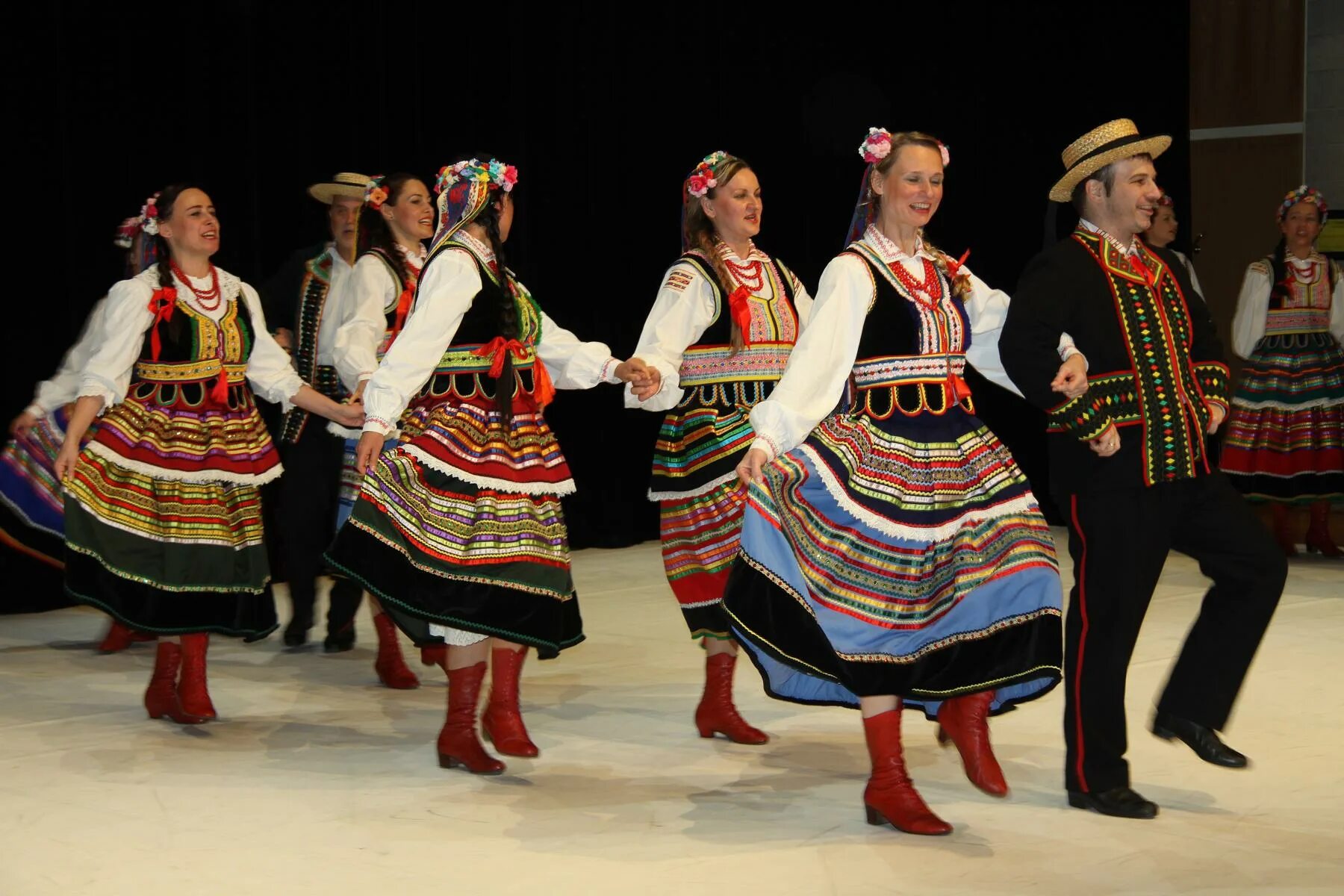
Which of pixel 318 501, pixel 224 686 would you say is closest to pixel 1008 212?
pixel 318 501

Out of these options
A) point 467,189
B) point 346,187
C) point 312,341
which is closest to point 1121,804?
point 467,189

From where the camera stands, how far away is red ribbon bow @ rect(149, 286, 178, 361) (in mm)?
4141

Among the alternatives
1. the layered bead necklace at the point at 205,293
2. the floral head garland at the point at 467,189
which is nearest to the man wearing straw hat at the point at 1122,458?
the floral head garland at the point at 467,189

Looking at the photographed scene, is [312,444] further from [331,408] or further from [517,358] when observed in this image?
[517,358]

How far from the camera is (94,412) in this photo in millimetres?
4035

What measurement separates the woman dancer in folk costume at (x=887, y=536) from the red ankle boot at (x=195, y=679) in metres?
1.72

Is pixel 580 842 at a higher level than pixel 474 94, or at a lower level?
lower

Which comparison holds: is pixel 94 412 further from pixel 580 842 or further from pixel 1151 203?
pixel 1151 203

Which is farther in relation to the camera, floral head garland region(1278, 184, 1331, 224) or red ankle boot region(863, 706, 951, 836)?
floral head garland region(1278, 184, 1331, 224)

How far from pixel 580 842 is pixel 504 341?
116 centimetres

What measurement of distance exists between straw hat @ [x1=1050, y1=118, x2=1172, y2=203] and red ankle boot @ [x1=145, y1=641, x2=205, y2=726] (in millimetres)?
2536

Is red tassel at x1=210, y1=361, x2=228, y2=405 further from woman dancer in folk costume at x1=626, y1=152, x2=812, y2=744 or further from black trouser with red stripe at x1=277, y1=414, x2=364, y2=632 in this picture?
woman dancer in folk costume at x1=626, y1=152, x2=812, y2=744

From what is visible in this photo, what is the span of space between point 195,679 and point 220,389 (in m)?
0.75

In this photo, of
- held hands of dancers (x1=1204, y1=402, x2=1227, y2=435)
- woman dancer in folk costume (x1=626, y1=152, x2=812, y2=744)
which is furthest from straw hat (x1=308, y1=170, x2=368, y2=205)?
held hands of dancers (x1=1204, y1=402, x2=1227, y2=435)
